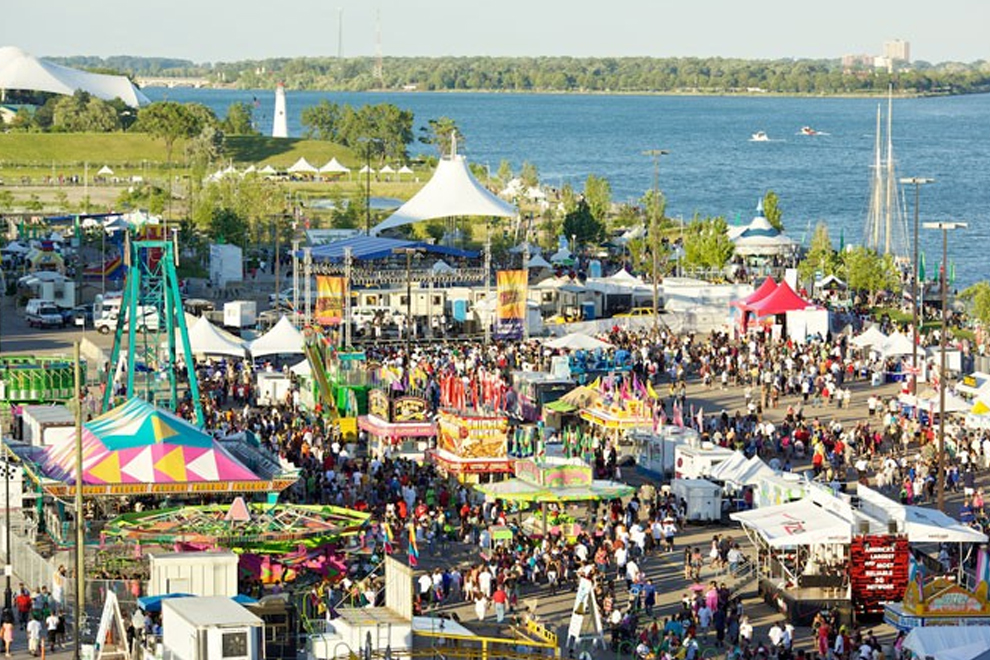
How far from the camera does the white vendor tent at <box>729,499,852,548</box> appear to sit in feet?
94.2

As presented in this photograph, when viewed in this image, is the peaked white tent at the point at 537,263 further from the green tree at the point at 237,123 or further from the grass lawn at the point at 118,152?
the green tree at the point at 237,123

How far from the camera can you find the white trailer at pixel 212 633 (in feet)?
66.3

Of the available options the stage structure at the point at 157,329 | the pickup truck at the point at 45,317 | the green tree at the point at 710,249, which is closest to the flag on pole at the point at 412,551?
the stage structure at the point at 157,329

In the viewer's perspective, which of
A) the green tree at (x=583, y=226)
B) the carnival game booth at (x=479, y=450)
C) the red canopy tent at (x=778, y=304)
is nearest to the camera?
the carnival game booth at (x=479, y=450)

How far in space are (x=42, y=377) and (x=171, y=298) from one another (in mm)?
2952

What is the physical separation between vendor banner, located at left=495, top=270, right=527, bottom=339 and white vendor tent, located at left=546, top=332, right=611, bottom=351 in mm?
1881

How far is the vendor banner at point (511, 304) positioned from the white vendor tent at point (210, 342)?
249 inches

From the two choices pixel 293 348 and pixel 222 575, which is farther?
pixel 293 348

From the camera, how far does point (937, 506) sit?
1379 inches

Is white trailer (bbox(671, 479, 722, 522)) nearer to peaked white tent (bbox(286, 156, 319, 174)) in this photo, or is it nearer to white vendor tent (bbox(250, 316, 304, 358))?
white vendor tent (bbox(250, 316, 304, 358))

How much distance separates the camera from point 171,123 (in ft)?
366

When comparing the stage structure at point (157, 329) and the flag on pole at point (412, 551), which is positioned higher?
the stage structure at point (157, 329)

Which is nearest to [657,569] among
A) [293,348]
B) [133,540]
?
[133,540]

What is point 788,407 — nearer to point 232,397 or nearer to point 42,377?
point 232,397
